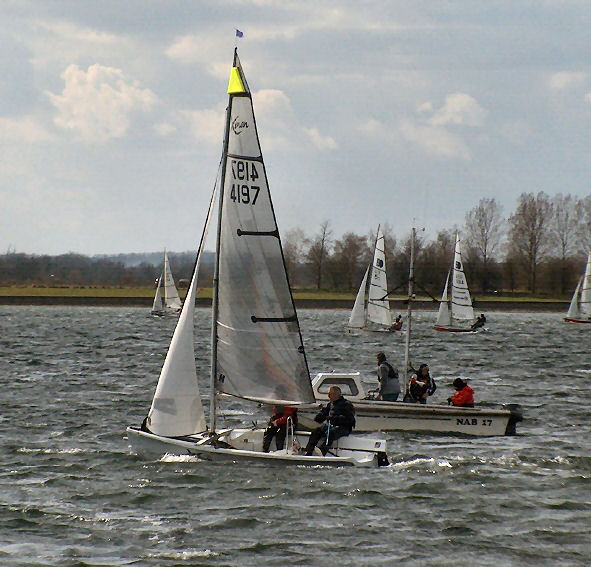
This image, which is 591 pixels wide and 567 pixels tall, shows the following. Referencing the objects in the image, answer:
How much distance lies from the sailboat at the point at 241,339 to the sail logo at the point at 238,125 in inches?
0.9

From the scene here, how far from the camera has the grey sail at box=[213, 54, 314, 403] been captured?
2372 cm

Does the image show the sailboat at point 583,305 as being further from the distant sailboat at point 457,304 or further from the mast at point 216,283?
the mast at point 216,283

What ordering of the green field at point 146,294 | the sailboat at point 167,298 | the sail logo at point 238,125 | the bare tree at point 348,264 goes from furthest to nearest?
the bare tree at point 348,264, the green field at point 146,294, the sailboat at point 167,298, the sail logo at point 238,125

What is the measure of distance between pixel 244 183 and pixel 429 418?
9.51 m

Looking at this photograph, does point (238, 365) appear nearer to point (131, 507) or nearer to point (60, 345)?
point (131, 507)

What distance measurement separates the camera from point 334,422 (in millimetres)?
23719

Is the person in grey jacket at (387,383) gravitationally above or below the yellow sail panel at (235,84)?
below

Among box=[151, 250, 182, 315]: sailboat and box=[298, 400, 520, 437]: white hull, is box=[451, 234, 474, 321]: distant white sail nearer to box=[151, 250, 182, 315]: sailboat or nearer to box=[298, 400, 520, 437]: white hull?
box=[151, 250, 182, 315]: sailboat

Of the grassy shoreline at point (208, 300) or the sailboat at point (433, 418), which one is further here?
the grassy shoreline at point (208, 300)

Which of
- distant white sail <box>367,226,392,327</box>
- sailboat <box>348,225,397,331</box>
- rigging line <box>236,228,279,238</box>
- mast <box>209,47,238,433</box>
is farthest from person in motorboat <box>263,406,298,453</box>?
distant white sail <box>367,226,392,327</box>

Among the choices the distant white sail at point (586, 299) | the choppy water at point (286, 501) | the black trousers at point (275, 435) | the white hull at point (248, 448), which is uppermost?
the distant white sail at point (586, 299)

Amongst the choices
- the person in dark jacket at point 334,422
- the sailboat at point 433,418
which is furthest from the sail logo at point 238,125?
the sailboat at point 433,418

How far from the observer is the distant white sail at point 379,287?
69.7 meters

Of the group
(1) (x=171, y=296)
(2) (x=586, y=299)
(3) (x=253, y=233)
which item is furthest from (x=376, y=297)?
(3) (x=253, y=233)
